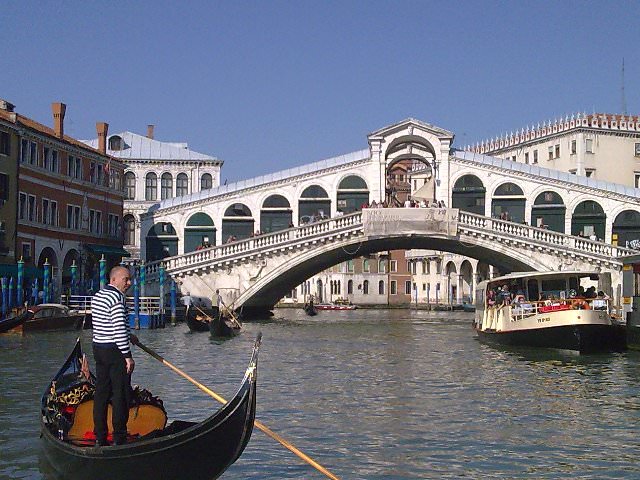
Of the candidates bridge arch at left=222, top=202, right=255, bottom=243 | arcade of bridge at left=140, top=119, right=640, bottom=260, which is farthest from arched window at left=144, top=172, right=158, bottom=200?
bridge arch at left=222, top=202, right=255, bottom=243

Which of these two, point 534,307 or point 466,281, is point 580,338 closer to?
point 534,307

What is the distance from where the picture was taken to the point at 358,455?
21.8 ft

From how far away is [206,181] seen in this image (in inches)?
1286

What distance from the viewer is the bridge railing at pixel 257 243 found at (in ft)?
71.9

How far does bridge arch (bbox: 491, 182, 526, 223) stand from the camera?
79.2ft

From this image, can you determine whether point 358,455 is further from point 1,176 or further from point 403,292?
point 403,292

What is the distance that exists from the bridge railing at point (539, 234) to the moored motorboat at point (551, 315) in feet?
17.6

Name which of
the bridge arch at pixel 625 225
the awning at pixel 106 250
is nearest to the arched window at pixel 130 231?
the awning at pixel 106 250

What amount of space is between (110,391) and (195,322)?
13937 millimetres

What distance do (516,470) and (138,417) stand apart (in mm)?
2335

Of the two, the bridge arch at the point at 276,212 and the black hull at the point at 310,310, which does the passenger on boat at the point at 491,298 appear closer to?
the bridge arch at the point at 276,212

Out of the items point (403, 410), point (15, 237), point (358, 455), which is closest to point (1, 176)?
point (15, 237)

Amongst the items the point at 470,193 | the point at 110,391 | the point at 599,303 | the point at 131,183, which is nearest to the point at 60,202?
the point at 470,193

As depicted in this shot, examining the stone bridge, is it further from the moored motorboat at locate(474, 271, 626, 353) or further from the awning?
the moored motorboat at locate(474, 271, 626, 353)
